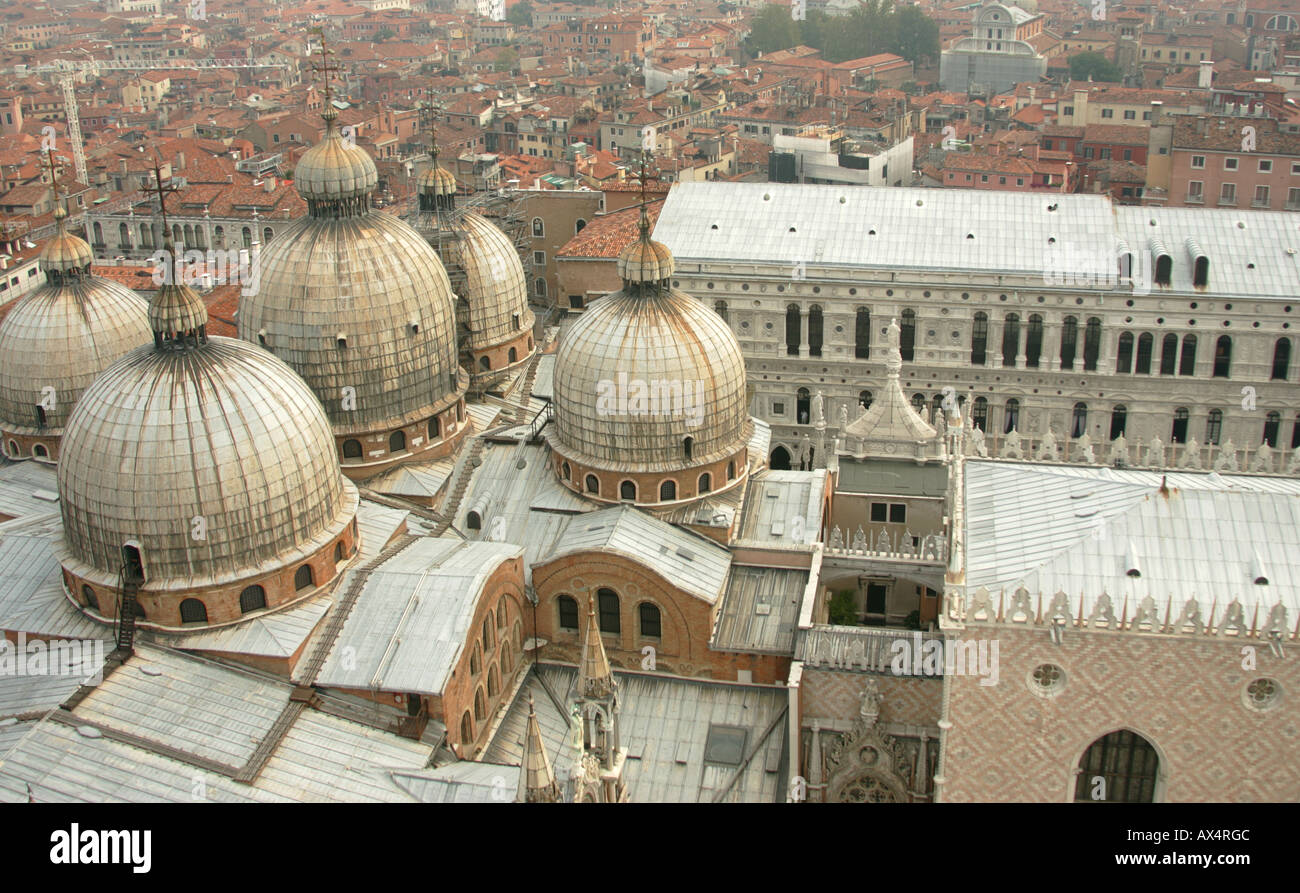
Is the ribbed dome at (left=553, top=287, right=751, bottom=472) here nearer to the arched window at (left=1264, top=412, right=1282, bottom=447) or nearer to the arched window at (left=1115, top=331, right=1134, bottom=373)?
the arched window at (left=1115, top=331, right=1134, bottom=373)

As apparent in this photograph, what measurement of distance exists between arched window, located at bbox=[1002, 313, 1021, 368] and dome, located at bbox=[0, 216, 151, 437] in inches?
1344

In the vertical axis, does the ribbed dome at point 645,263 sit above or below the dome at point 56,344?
above

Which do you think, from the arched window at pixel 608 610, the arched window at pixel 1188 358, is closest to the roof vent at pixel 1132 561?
the arched window at pixel 608 610

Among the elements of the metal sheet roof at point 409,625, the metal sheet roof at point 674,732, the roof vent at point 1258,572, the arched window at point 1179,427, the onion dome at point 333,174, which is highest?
the onion dome at point 333,174

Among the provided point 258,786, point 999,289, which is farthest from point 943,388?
point 258,786

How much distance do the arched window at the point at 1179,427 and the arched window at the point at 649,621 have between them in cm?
2745

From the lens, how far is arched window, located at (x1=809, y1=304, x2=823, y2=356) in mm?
55844

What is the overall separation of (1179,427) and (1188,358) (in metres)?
2.94

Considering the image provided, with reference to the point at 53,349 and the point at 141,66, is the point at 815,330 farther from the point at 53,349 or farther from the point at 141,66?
the point at 141,66

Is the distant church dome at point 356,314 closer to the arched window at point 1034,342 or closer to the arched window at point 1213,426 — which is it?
the arched window at point 1034,342

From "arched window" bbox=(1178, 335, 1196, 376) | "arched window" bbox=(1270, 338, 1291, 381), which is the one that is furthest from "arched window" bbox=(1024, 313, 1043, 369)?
"arched window" bbox=(1270, 338, 1291, 381)

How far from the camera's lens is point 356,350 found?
1549 inches

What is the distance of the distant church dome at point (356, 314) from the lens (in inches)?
1543

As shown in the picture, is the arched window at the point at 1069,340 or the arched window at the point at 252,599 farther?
the arched window at the point at 1069,340
